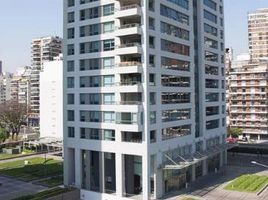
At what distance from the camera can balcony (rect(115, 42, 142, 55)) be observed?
5425 cm

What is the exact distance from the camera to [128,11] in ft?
180

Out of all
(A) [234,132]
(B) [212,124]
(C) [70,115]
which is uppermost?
(C) [70,115]

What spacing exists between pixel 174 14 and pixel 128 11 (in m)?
9.82

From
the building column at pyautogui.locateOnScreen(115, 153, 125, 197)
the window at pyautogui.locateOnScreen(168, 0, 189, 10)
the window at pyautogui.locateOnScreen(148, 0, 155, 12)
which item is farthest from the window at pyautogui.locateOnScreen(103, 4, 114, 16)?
the building column at pyautogui.locateOnScreen(115, 153, 125, 197)

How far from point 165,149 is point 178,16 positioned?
836 inches

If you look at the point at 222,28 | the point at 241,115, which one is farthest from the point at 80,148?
the point at 241,115

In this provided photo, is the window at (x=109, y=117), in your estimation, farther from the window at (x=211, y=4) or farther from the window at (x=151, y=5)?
the window at (x=211, y=4)

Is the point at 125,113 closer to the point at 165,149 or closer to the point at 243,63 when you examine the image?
the point at 165,149

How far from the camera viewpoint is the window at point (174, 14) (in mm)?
58781

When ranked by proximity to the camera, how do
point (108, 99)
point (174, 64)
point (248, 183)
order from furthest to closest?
point (248, 183), point (174, 64), point (108, 99)

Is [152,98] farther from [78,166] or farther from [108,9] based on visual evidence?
[78,166]

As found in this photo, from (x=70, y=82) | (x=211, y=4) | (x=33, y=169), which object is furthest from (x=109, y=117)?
(x=211, y=4)

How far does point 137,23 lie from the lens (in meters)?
57.4

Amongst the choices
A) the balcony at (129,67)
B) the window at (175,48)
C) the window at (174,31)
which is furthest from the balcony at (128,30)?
the window at (175,48)
